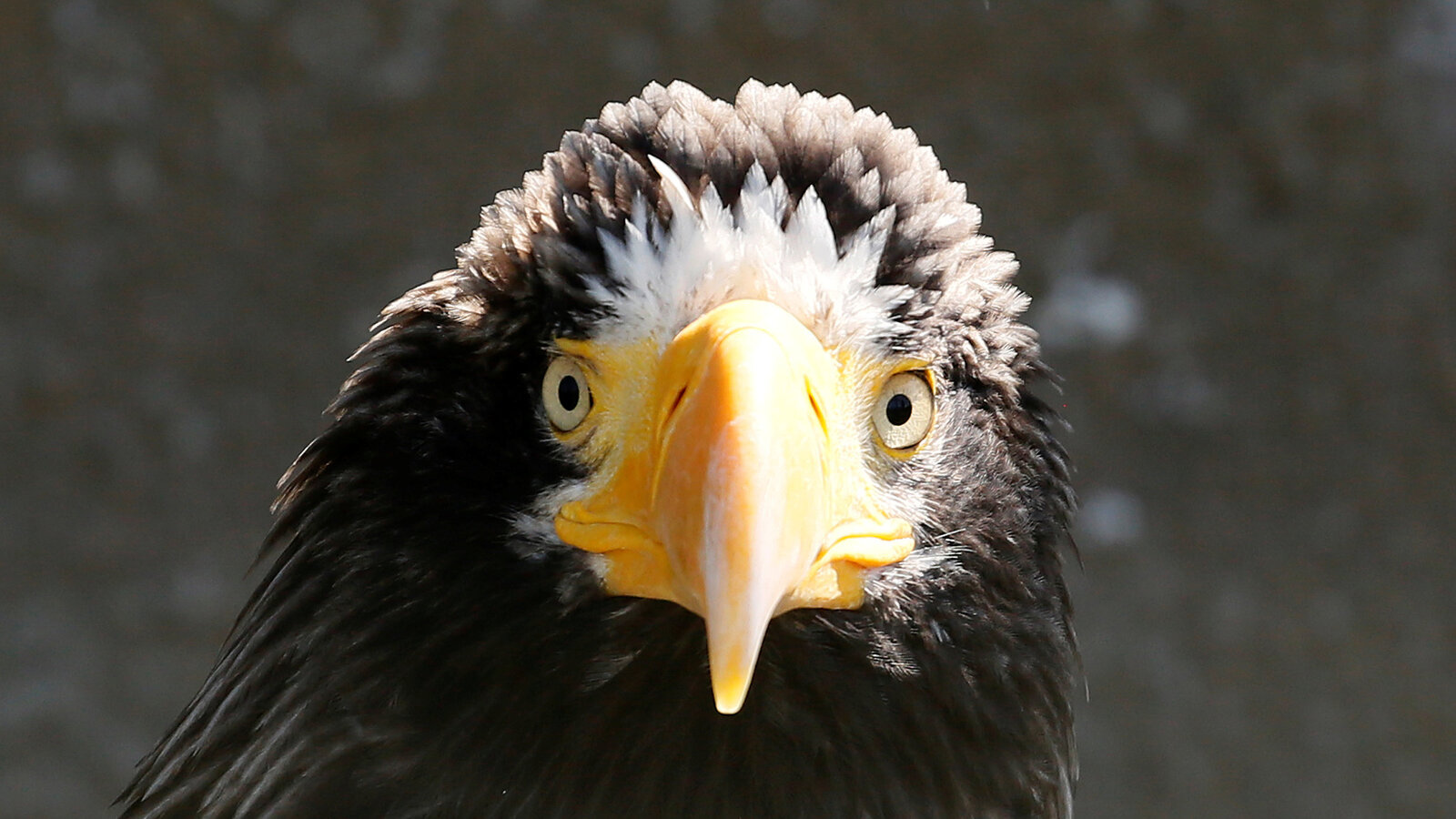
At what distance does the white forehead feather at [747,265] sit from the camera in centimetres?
172

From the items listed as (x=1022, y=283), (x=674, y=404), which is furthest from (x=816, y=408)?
(x=1022, y=283)

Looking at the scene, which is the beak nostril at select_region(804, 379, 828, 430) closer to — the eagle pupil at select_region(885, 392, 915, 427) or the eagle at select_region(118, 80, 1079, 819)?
the eagle at select_region(118, 80, 1079, 819)

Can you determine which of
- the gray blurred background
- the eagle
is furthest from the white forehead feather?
the gray blurred background

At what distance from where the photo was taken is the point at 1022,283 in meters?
4.98

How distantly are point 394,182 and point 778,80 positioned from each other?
1.20 metres

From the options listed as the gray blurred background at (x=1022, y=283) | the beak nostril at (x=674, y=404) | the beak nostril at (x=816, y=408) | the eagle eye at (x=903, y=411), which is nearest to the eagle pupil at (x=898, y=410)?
the eagle eye at (x=903, y=411)

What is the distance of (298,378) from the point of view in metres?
4.91

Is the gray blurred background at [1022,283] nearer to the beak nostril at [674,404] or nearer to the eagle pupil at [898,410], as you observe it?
the eagle pupil at [898,410]

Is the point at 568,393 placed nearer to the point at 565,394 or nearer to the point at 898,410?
the point at 565,394

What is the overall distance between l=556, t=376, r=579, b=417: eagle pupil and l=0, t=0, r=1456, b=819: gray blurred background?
123 inches

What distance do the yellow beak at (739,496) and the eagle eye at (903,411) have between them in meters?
0.05

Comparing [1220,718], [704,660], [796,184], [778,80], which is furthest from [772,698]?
[1220,718]

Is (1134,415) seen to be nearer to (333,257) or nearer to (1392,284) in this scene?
(1392,284)

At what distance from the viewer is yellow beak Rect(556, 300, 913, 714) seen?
4.92 feet
